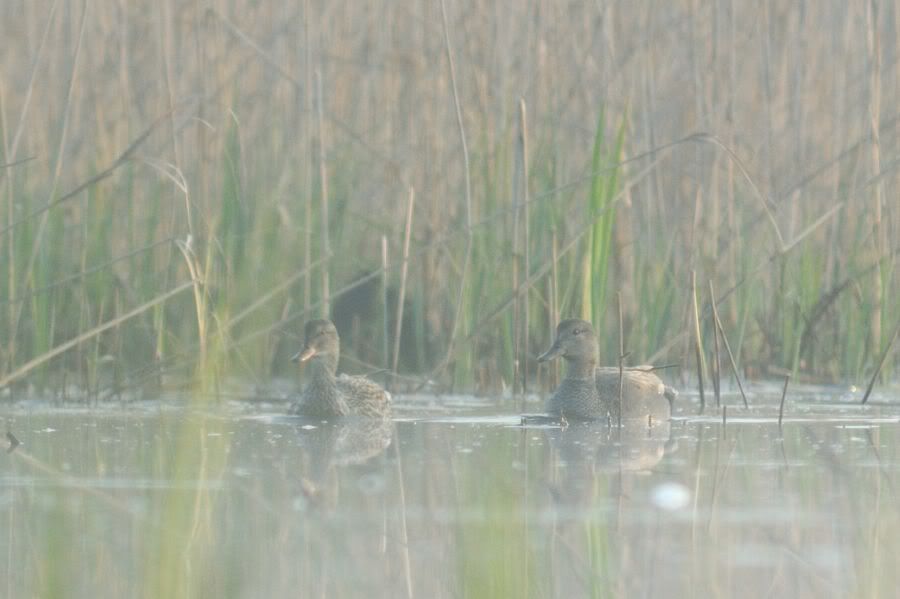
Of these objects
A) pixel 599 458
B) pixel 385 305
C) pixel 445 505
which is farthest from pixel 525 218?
pixel 445 505

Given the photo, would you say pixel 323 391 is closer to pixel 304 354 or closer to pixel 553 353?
pixel 304 354

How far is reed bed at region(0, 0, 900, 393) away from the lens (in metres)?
7.20

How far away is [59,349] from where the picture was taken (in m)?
6.11

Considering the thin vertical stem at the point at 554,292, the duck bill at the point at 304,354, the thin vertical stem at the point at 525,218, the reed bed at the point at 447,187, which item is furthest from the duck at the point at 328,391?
the thin vertical stem at the point at 554,292

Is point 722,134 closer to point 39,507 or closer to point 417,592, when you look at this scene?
point 39,507

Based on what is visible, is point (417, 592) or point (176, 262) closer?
point (417, 592)

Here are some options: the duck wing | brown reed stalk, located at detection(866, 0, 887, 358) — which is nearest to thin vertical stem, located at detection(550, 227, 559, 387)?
the duck wing

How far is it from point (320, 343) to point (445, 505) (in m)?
2.73

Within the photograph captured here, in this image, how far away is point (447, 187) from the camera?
8.00 meters

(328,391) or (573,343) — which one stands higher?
(573,343)

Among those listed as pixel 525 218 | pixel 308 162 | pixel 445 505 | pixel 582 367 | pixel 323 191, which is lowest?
pixel 445 505

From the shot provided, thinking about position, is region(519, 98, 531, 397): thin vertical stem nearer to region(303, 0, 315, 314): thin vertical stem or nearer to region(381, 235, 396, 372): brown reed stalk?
region(381, 235, 396, 372): brown reed stalk

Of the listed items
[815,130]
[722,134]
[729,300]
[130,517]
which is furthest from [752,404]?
[130,517]

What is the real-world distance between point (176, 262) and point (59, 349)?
1.38m
